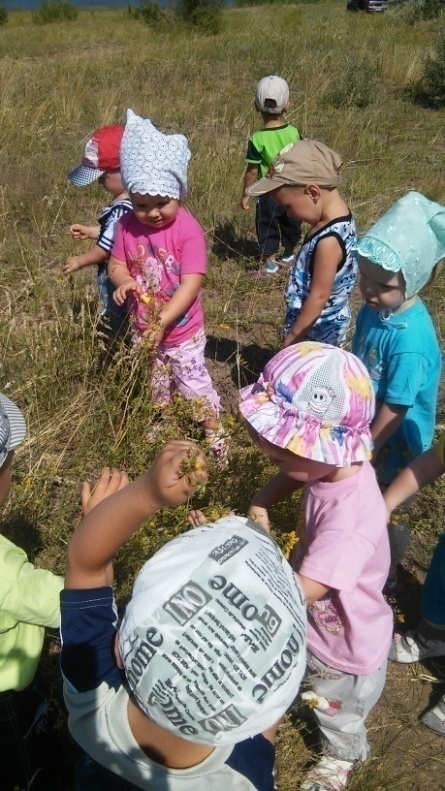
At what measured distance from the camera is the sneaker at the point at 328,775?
1979 millimetres

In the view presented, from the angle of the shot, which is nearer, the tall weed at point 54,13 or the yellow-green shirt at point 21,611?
the yellow-green shirt at point 21,611

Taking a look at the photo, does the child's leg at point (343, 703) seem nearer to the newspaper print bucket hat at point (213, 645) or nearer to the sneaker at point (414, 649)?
the sneaker at point (414, 649)

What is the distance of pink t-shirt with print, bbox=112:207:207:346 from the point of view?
286 centimetres

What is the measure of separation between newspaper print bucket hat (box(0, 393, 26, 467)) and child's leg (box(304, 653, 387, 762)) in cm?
115

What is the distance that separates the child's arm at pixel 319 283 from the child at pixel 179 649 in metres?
1.95

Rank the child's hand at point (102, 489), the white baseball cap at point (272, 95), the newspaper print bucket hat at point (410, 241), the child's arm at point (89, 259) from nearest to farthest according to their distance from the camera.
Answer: the child's hand at point (102, 489) < the newspaper print bucket hat at point (410, 241) < the child's arm at point (89, 259) < the white baseball cap at point (272, 95)

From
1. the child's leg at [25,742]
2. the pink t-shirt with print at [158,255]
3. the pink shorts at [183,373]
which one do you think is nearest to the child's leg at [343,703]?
the child's leg at [25,742]

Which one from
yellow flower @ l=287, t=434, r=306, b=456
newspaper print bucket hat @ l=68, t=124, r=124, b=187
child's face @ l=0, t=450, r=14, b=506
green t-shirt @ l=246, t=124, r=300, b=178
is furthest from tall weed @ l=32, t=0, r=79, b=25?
yellow flower @ l=287, t=434, r=306, b=456

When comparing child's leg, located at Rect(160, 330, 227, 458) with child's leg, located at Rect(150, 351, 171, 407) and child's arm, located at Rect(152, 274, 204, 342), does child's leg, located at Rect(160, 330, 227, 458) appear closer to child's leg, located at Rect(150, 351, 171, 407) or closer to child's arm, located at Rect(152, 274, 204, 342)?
child's leg, located at Rect(150, 351, 171, 407)

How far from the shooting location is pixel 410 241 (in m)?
2.12

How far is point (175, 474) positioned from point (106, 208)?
2538mm

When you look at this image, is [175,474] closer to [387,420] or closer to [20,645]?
[20,645]

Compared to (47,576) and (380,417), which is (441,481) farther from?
(47,576)

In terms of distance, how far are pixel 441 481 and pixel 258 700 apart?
244cm
